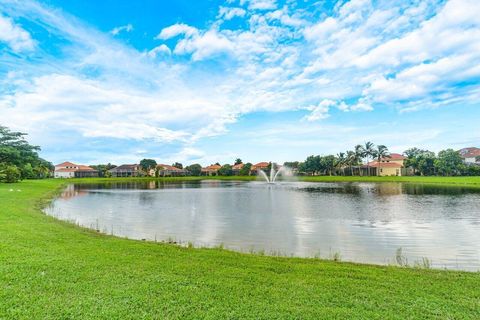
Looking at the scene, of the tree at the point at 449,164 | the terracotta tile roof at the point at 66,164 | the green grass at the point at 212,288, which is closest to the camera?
the green grass at the point at 212,288

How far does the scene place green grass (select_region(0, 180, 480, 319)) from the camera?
508 cm

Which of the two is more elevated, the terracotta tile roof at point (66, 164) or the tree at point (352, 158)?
the terracotta tile roof at point (66, 164)

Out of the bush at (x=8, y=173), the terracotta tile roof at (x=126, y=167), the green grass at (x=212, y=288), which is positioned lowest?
the green grass at (x=212, y=288)

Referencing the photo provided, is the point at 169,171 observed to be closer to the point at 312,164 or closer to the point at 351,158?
the point at 312,164

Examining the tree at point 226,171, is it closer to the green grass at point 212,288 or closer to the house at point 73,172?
the house at point 73,172

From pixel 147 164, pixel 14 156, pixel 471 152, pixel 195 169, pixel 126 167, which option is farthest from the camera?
pixel 195 169

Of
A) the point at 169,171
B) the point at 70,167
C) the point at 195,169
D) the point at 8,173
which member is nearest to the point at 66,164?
the point at 70,167

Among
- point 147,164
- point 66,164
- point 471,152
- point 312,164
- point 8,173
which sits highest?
point 66,164

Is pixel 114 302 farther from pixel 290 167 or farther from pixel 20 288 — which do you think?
pixel 290 167

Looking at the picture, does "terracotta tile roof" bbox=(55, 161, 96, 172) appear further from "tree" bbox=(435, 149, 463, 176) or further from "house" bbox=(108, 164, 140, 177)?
"tree" bbox=(435, 149, 463, 176)

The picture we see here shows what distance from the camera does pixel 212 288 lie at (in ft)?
19.8

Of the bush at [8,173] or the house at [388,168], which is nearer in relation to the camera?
the bush at [8,173]

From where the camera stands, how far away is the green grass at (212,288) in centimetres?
508

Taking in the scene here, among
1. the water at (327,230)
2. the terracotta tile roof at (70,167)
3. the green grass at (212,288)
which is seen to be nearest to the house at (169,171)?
the terracotta tile roof at (70,167)
